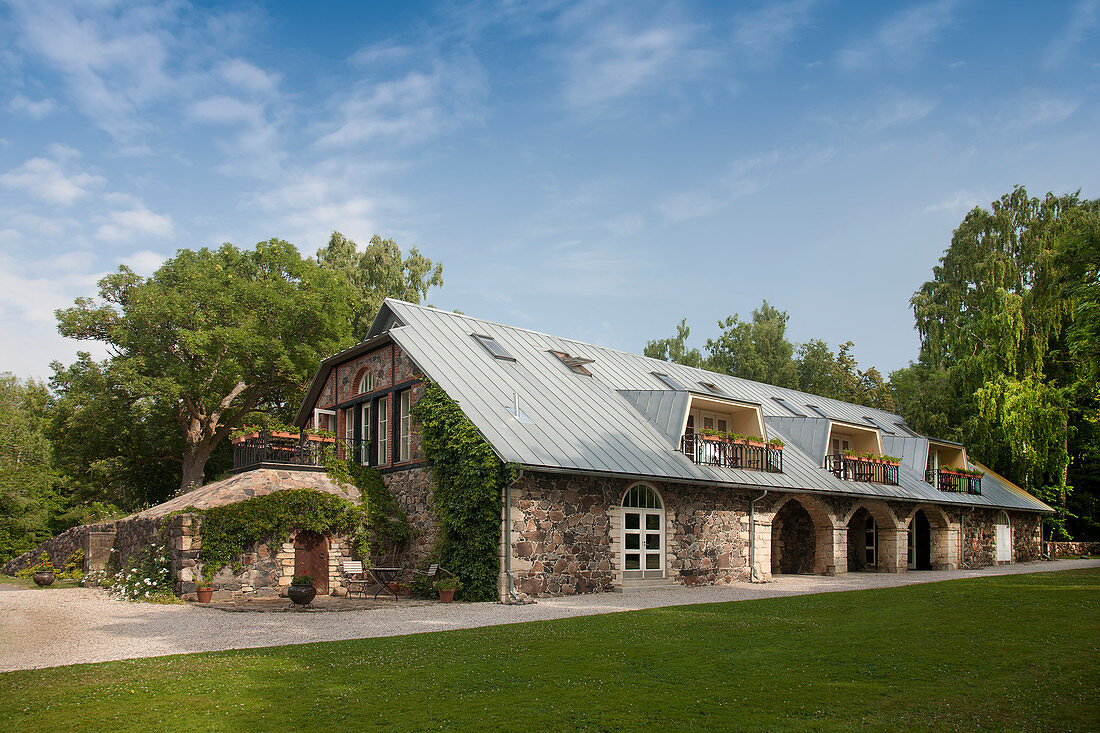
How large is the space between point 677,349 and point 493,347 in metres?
35.1

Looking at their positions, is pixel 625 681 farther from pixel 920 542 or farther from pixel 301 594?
pixel 920 542

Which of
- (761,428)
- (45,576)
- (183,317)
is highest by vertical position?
(183,317)

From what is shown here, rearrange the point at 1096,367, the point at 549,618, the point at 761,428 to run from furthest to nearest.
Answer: the point at 761,428 → the point at 1096,367 → the point at 549,618

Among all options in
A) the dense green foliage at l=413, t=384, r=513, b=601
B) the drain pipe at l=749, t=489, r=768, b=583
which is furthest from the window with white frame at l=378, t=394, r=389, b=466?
the drain pipe at l=749, t=489, r=768, b=583

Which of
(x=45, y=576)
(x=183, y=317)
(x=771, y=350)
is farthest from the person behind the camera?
(x=771, y=350)

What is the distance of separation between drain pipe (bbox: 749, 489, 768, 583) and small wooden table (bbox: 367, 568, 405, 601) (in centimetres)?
850

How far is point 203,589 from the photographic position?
16.7 m

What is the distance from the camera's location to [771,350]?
175 ft

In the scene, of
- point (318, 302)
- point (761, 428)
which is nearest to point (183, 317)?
point (318, 302)

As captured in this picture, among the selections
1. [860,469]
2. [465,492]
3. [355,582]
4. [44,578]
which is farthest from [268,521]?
[860,469]

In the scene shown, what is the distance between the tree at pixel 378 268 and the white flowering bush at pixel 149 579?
2303cm

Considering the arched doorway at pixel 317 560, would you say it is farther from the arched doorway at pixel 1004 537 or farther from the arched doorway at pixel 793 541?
the arched doorway at pixel 1004 537

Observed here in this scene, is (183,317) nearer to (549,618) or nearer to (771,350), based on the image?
(549,618)

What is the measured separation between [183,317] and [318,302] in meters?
4.71
